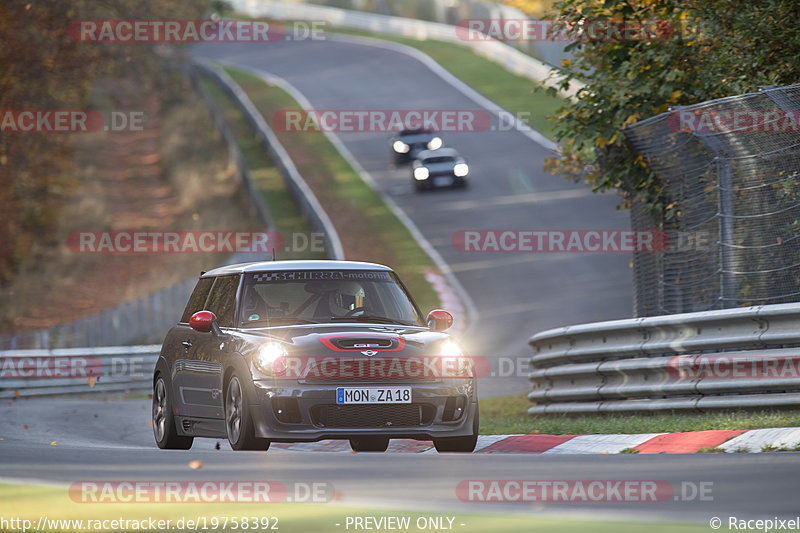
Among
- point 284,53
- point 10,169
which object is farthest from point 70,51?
point 284,53

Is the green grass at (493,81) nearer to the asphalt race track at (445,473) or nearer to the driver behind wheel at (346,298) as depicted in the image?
the driver behind wheel at (346,298)

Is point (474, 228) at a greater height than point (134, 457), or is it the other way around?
point (474, 228)

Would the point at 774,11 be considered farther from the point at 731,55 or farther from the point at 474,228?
the point at 474,228

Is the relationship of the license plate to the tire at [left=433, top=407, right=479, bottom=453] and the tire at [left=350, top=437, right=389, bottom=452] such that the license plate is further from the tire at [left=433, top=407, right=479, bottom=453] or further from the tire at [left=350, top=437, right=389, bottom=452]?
the tire at [left=350, top=437, right=389, bottom=452]

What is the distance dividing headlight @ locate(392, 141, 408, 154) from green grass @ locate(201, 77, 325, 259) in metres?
4.42

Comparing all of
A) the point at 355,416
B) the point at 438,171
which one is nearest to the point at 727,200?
the point at 355,416

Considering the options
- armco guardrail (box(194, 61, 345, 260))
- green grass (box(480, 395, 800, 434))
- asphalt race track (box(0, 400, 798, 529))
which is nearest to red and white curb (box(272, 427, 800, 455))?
green grass (box(480, 395, 800, 434))

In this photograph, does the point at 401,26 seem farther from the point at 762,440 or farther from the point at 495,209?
the point at 762,440

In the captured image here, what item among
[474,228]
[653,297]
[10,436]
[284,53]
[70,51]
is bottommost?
[10,436]

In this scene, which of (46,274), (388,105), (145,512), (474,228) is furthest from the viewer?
(388,105)

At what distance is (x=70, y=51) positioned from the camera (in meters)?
35.6

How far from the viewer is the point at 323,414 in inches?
420

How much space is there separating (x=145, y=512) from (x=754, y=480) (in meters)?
3.32

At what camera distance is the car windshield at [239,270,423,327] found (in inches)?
462
